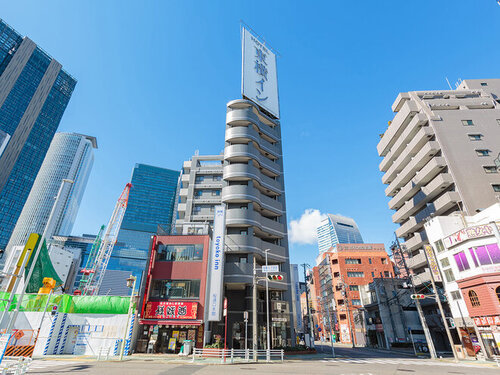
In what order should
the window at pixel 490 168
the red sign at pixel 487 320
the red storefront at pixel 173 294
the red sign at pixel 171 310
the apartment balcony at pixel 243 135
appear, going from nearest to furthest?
the red sign at pixel 487 320 < the red storefront at pixel 173 294 < the red sign at pixel 171 310 < the window at pixel 490 168 < the apartment balcony at pixel 243 135

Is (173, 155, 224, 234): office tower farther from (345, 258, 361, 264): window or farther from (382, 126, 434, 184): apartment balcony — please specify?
(345, 258, 361, 264): window

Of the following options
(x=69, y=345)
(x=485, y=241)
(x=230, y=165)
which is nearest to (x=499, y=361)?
(x=485, y=241)

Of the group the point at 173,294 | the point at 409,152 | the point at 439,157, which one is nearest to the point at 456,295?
the point at 439,157

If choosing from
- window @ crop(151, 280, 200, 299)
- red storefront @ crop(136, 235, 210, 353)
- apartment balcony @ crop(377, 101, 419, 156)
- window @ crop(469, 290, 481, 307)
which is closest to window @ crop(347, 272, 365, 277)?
apartment balcony @ crop(377, 101, 419, 156)

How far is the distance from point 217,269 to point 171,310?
674 centimetres

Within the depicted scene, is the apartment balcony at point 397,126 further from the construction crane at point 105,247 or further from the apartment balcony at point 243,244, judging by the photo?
the construction crane at point 105,247

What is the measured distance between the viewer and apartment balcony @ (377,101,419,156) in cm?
5328

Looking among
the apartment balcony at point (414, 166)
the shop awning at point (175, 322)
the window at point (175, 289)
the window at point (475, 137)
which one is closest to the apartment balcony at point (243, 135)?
the window at point (175, 289)

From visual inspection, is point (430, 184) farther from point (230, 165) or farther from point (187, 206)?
point (187, 206)

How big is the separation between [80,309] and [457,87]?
89.0 meters

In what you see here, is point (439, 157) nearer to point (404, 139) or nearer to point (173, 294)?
point (404, 139)

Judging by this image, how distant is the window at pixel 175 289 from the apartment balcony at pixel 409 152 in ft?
155

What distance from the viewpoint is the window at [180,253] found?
109 feet

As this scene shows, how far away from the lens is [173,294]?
31281 mm
